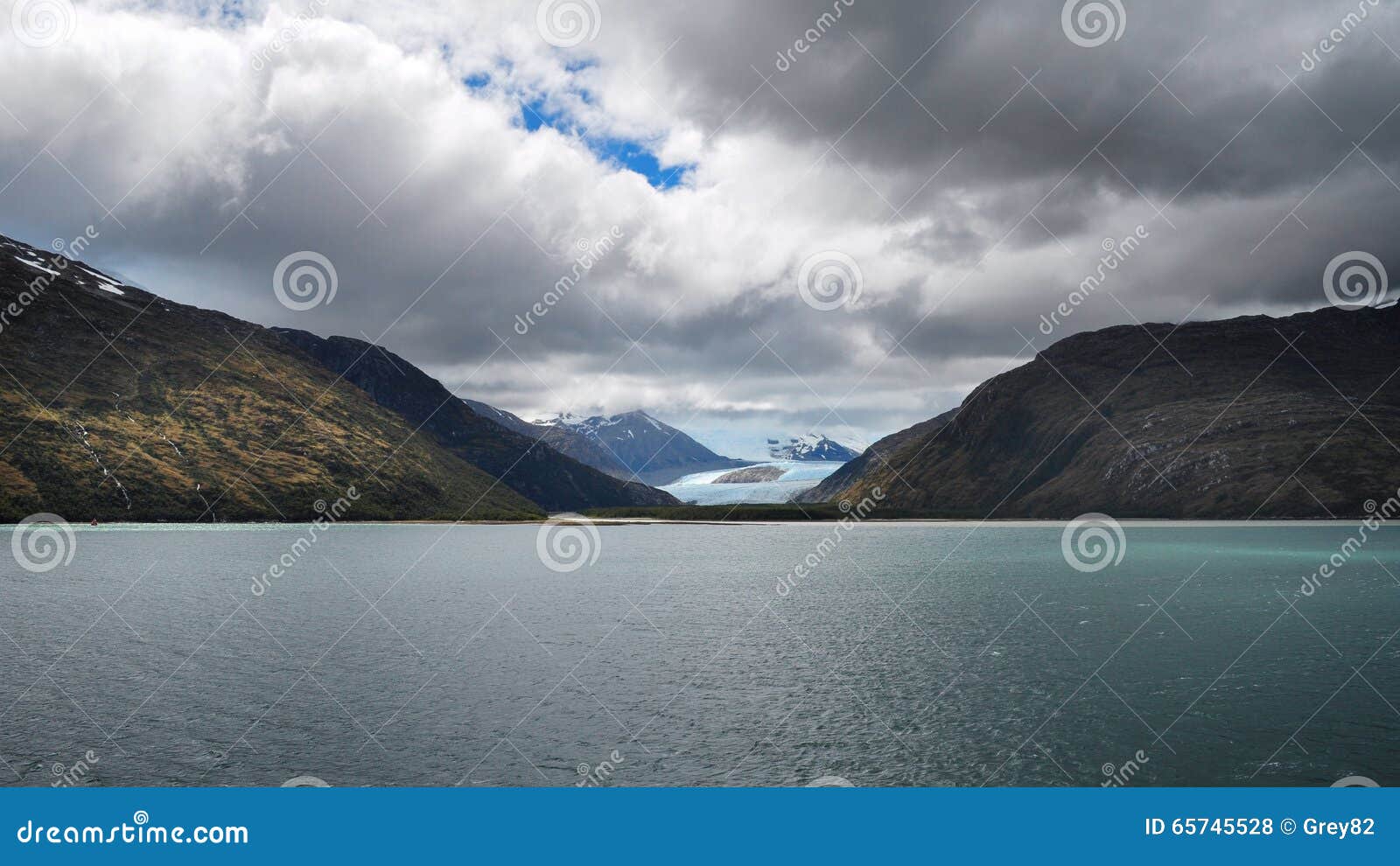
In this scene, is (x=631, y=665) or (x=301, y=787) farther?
(x=631, y=665)

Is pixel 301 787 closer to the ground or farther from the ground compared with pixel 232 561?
closer to the ground

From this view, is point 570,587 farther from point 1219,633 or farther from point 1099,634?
point 1219,633

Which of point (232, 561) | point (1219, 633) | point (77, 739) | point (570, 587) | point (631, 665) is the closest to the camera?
point (77, 739)

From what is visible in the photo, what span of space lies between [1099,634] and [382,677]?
54.1 metres

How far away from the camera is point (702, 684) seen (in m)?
47.9

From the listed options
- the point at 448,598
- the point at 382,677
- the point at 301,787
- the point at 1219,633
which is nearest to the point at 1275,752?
the point at 1219,633

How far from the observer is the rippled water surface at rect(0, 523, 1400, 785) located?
3384cm

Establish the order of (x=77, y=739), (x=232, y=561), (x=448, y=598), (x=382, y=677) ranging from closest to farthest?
(x=77, y=739) < (x=382, y=677) < (x=448, y=598) < (x=232, y=561)

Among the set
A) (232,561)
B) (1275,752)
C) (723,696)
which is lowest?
(1275,752)

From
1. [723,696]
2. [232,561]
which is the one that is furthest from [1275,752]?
[232,561]

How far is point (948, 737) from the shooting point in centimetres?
3719

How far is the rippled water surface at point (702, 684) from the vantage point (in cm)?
3384

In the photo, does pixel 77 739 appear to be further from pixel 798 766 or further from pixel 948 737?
pixel 948 737

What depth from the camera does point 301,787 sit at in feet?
102
